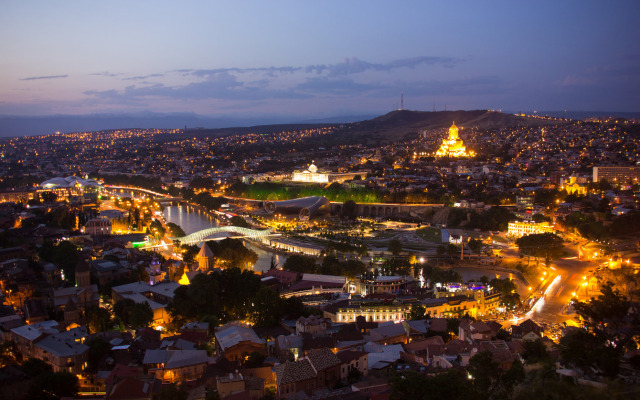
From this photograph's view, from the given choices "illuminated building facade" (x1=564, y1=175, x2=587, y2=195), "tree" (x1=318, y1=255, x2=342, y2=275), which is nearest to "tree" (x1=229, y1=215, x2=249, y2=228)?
"tree" (x1=318, y1=255, x2=342, y2=275)

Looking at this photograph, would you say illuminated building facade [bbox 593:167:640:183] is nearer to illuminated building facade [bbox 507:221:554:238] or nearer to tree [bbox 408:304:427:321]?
illuminated building facade [bbox 507:221:554:238]

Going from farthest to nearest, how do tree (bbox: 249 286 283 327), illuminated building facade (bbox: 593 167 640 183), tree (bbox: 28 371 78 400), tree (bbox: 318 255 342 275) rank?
illuminated building facade (bbox: 593 167 640 183)
tree (bbox: 318 255 342 275)
tree (bbox: 249 286 283 327)
tree (bbox: 28 371 78 400)

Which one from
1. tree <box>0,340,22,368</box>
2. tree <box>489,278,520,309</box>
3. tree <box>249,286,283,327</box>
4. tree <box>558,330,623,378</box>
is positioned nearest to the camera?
tree <box>558,330,623,378</box>

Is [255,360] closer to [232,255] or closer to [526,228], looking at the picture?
[232,255]

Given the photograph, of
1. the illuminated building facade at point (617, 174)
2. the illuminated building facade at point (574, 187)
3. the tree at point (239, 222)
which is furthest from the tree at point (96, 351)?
the illuminated building facade at point (617, 174)

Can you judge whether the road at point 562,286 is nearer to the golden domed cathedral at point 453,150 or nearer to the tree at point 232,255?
the tree at point 232,255

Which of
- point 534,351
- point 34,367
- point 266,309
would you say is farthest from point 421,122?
point 34,367
